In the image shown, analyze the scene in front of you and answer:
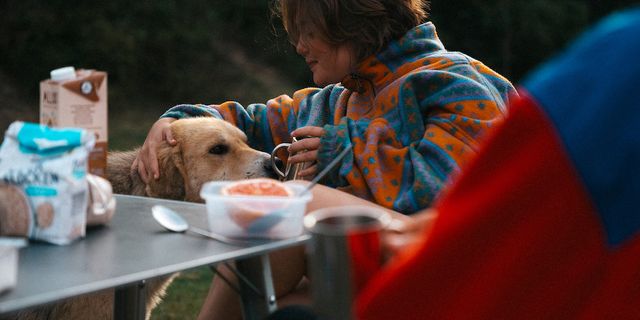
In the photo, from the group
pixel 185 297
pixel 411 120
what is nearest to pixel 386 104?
pixel 411 120

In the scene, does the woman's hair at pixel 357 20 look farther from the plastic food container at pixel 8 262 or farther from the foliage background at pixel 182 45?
the foliage background at pixel 182 45

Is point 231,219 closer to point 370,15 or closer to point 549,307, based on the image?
point 549,307

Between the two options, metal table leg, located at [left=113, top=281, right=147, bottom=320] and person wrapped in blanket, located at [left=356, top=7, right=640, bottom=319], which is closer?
person wrapped in blanket, located at [left=356, top=7, right=640, bottom=319]

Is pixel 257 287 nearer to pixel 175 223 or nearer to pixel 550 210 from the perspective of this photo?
pixel 175 223

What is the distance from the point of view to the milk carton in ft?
4.74

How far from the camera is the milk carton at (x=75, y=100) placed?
145 centimetres

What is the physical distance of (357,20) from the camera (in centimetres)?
227

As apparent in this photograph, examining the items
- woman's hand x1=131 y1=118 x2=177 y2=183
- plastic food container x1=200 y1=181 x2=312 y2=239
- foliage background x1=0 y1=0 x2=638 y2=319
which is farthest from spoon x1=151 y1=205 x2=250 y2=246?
foliage background x1=0 y1=0 x2=638 y2=319

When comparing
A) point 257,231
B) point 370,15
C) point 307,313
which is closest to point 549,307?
point 307,313

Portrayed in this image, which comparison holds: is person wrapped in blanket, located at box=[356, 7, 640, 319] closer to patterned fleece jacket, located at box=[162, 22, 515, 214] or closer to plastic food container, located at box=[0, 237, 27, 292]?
plastic food container, located at box=[0, 237, 27, 292]

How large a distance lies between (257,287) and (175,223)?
0.28m

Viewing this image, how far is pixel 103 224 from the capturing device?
1.49 m

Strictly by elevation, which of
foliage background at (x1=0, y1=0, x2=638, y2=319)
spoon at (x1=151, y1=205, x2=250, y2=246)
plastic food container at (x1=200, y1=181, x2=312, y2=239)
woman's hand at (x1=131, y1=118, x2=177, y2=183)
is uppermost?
plastic food container at (x1=200, y1=181, x2=312, y2=239)

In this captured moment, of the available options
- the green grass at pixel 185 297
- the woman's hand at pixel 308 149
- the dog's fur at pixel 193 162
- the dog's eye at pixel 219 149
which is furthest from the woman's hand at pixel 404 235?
the green grass at pixel 185 297
